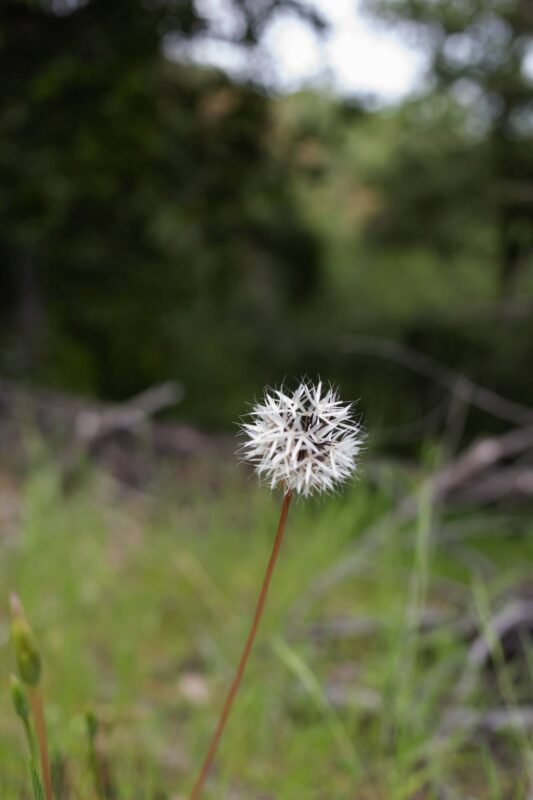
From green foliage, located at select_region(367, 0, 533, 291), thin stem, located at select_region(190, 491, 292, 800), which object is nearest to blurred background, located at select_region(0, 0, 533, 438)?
green foliage, located at select_region(367, 0, 533, 291)

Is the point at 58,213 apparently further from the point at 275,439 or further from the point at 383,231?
the point at 275,439

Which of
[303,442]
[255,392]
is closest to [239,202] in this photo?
[255,392]

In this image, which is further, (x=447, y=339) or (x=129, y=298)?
(x=447, y=339)

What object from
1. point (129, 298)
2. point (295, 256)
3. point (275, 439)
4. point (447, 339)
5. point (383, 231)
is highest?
point (295, 256)

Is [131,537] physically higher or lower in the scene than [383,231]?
lower

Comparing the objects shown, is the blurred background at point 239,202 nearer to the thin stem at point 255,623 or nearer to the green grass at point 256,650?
the green grass at point 256,650

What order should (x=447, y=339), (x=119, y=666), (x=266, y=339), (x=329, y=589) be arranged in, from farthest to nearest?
1. (x=266, y=339)
2. (x=447, y=339)
3. (x=329, y=589)
4. (x=119, y=666)

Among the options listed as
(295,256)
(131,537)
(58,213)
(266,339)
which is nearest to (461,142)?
(295,256)

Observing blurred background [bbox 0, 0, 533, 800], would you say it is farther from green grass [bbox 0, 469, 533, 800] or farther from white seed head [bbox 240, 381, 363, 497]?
white seed head [bbox 240, 381, 363, 497]
